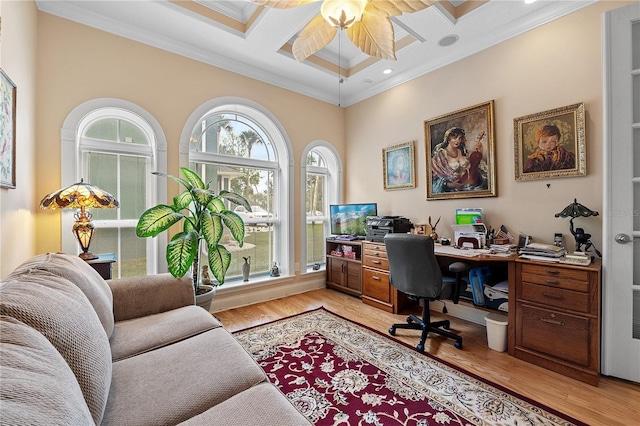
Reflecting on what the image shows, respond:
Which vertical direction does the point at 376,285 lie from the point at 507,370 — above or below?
above

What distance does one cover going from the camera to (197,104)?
3.04 m

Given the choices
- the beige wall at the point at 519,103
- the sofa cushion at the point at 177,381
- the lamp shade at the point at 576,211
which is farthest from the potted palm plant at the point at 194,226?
the lamp shade at the point at 576,211

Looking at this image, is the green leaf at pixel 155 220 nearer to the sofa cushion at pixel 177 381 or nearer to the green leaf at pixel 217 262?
the green leaf at pixel 217 262

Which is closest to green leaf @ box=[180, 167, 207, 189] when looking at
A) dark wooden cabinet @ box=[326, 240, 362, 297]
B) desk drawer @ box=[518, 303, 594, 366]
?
dark wooden cabinet @ box=[326, 240, 362, 297]

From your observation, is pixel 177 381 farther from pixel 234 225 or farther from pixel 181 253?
pixel 234 225

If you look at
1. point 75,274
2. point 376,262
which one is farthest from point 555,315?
point 75,274

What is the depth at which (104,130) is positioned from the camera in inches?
105

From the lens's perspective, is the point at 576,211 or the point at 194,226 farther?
the point at 194,226

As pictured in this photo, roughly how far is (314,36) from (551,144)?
229 centimetres

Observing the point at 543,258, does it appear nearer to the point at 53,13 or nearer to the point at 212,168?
the point at 212,168

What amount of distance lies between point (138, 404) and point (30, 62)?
8.89 feet

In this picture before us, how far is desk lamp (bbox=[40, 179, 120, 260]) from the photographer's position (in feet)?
6.40

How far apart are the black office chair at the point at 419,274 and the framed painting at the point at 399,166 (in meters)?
1.37

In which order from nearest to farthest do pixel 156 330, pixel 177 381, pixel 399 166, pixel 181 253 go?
1. pixel 177 381
2. pixel 156 330
3. pixel 181 253
4. pixel 399 166
